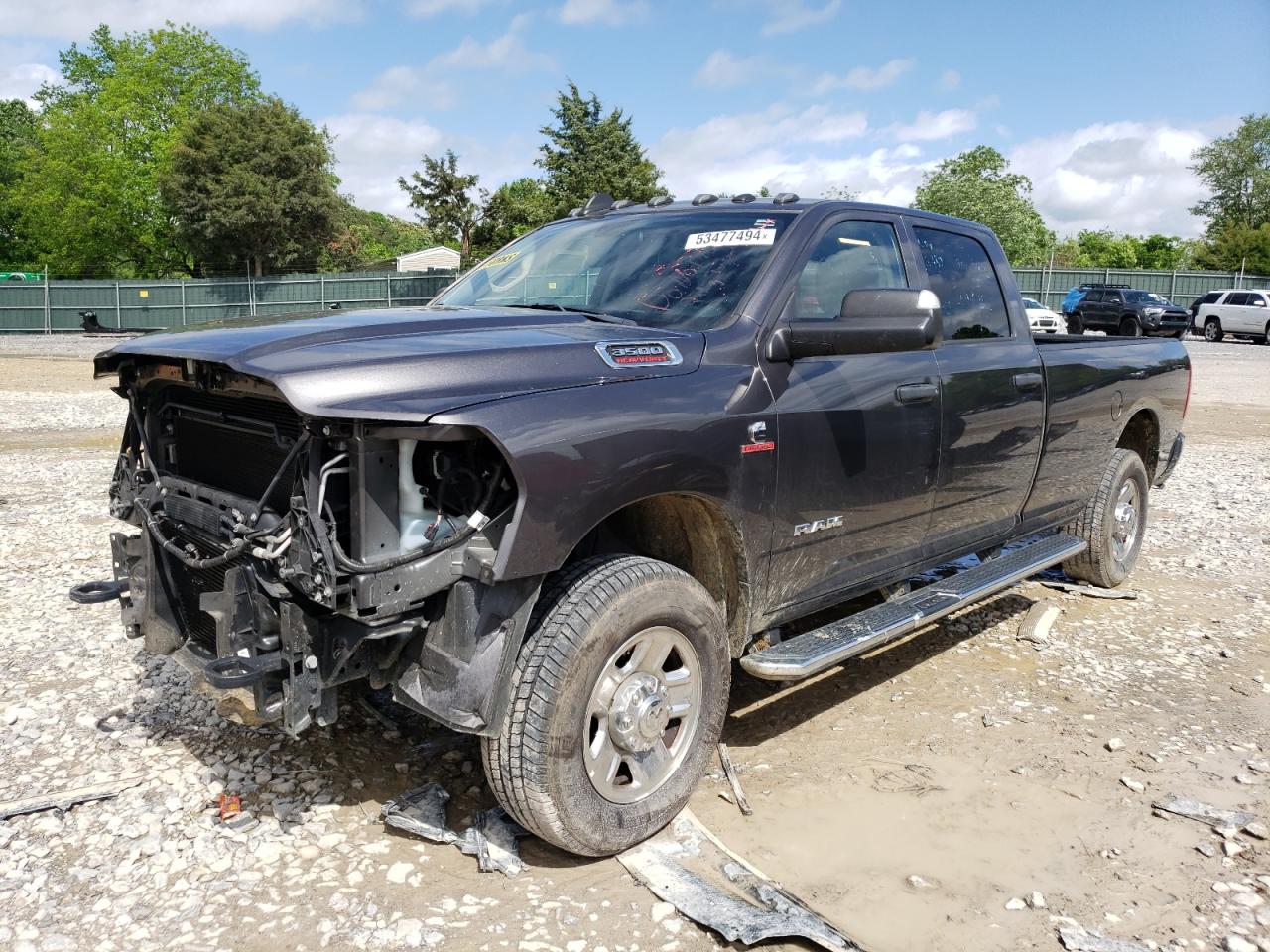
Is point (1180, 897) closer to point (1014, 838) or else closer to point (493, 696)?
point (1014, 838)

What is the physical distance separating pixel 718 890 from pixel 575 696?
2.35 feet

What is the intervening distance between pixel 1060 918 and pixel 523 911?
1510 millimetres

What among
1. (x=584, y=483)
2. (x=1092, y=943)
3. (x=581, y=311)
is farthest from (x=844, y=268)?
(x=1092, y=943)

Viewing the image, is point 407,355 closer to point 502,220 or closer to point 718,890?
point 718,890

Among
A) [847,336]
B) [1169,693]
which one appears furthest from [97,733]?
[1169,693]

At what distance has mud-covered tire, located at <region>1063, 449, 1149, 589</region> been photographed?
19.0ft

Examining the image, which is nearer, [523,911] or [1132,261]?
[523,911]

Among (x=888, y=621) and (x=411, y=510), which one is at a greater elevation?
(x=411, y=510)

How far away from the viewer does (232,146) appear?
40.5 metres

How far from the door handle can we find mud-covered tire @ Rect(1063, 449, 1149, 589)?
89.5 inches

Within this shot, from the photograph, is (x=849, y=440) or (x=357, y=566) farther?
(x=849, y=440)

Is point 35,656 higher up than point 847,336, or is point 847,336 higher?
point 847,336

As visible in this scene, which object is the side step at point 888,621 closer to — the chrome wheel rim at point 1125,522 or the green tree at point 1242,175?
the chrome wheel rim at point 1125,522

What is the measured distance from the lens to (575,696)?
2797 mm
